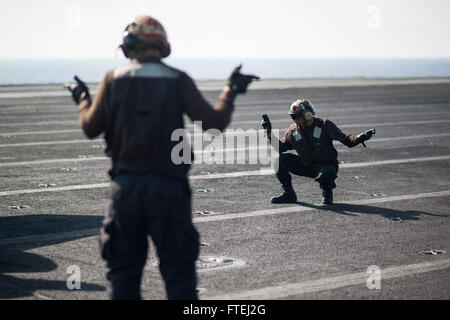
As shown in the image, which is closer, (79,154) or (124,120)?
(124,120)

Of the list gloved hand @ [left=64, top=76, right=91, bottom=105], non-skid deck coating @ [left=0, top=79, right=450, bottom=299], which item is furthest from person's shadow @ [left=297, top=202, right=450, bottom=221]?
gloved hand @ [left=64, top=76, right=91, bottom=105]

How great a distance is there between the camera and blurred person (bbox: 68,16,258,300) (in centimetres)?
446

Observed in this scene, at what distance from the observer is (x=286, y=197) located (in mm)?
10242

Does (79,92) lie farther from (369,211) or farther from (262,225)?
(369,211)

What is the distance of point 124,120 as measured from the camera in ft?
14.8

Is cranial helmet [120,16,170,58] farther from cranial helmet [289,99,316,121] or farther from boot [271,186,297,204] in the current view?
boot [271,186,297,204]

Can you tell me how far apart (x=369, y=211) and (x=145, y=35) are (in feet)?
18.2

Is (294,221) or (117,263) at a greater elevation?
(117,263)

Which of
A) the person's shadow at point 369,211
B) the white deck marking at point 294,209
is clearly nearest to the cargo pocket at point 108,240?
the white deck marking at point 294,209

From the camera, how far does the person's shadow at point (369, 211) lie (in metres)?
9.32
